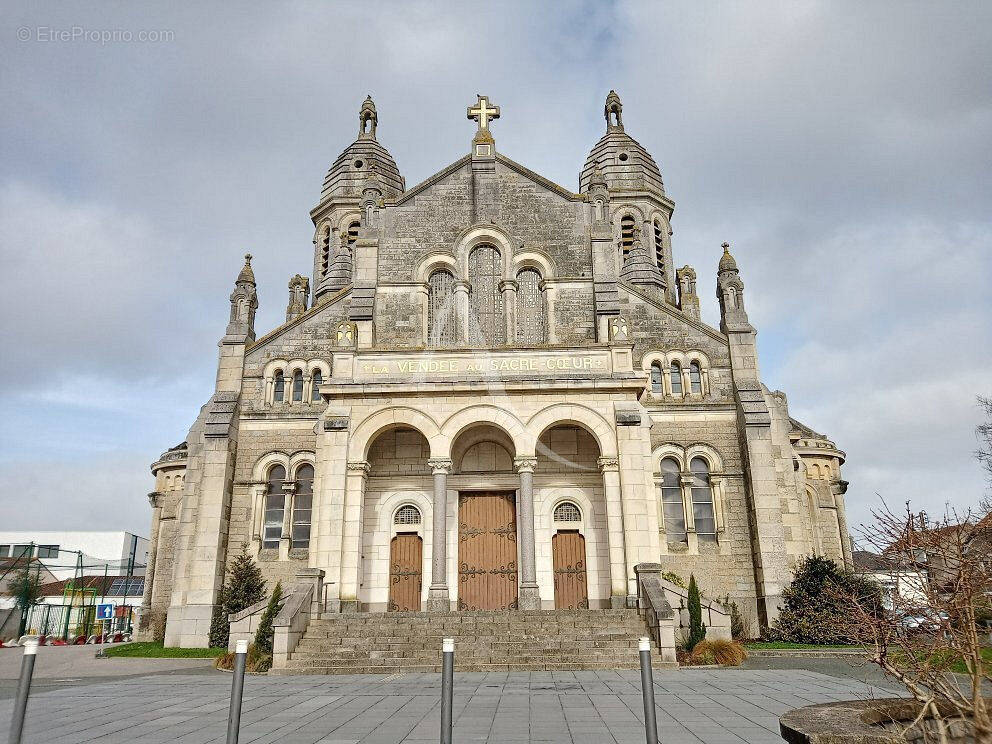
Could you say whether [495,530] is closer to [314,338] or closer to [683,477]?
[683,477]

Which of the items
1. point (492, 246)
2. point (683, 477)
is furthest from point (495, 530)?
point (492, 246)

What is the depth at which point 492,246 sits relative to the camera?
25.0 m

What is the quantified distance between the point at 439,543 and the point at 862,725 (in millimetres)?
14644

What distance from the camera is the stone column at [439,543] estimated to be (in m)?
18.8

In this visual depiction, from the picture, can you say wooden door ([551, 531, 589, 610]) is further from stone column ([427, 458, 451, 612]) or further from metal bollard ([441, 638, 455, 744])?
metal bollard ([441, 638, 455, 744])

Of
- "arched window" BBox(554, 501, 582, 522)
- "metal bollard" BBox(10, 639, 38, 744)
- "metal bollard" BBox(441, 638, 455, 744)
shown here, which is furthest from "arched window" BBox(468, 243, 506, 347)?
"metal bollard" BBox(10, 639, 38, 744)

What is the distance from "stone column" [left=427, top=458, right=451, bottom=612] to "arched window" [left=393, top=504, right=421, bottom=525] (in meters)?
1.66

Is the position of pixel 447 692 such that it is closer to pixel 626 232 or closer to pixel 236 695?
pixel 236 695

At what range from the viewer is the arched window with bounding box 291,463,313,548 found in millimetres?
24734

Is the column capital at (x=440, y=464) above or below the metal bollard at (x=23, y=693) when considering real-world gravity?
above

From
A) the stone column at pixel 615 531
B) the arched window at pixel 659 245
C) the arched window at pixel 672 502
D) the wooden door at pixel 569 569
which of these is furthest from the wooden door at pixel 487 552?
the arched window at pixel 659 245

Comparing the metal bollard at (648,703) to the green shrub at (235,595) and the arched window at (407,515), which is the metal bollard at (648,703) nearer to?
the arched window at (407,515)

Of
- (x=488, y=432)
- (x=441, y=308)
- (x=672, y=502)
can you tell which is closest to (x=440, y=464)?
(x=488, y=432)

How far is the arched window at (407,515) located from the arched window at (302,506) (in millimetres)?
4457
